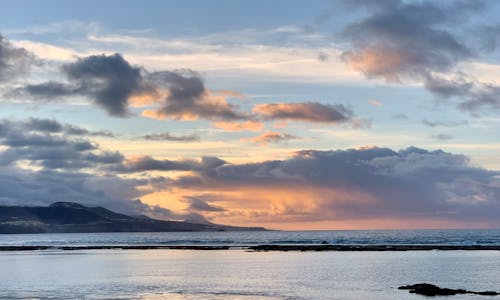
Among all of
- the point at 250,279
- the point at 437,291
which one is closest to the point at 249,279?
the point at 250,279

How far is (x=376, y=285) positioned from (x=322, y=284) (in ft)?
16.9

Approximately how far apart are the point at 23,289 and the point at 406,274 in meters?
40.5

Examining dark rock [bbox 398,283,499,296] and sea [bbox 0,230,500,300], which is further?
sea [bbox 0,230,500,300]

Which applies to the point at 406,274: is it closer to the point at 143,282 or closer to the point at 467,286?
the point at 467,286

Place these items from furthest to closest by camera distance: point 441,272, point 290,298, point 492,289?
point 441,272 < point 492,289 < point 290,298

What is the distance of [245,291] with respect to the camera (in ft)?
202

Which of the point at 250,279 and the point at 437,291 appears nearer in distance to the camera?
the point at 437,291

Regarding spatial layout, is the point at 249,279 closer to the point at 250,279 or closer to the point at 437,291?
the point at 250,279

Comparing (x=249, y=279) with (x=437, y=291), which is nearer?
(x=437, y=291)

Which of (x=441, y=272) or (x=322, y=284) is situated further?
(x=441, y=272)

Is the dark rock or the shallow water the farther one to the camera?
the shallow water

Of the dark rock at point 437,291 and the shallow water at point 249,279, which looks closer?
the dark rock at point 437,291

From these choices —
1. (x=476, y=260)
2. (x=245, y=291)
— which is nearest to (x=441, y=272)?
(x=476, y=260)

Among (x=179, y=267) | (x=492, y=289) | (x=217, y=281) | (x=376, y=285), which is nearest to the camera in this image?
(x=492, y=289)
